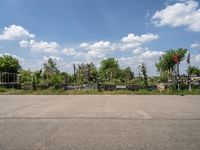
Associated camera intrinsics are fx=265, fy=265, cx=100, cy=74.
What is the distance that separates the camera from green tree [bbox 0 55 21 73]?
62.0m

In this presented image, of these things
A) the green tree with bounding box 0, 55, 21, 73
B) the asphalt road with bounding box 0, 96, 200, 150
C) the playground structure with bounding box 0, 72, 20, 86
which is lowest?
the asphalt road with bounding box 0, 96, 200, 150

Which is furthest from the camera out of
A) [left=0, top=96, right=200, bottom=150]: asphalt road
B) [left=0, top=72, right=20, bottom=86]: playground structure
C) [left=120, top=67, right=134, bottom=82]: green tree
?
[left=120, top=67, right=134, bottom=82]: green tree

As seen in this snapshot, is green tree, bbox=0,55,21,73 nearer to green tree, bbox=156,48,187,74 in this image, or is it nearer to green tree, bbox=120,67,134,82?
green tree, bbox=120,67,134,82

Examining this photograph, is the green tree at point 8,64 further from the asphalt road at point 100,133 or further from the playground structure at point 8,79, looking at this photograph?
the asphalt road at point 100,133

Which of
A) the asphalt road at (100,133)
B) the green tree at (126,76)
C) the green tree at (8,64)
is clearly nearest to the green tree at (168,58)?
the green tree at (126,76)

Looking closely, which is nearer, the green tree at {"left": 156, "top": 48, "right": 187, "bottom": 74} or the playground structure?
the playground structure

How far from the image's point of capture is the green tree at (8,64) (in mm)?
61969

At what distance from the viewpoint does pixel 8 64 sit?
63188 mm

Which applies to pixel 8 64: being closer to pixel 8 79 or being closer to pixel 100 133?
pixel 8 79

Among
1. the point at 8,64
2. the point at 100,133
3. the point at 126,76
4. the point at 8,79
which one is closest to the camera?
the point at 100,133

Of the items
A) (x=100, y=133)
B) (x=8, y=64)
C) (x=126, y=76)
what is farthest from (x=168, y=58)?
(x=100, y=133)

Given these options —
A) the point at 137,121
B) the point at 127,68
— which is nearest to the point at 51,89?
the point at 137,121

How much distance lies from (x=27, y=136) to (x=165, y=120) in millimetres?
4772

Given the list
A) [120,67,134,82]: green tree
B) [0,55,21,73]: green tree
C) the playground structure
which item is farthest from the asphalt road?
[0,55,21,73]: green tree
